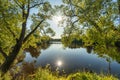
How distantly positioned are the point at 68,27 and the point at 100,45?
4.52 meters

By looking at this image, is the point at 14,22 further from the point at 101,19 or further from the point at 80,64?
the point at 80,64

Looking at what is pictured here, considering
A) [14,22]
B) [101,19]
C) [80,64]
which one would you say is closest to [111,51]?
[101,19]

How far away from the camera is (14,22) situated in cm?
1942

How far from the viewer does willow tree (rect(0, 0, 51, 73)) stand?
61.4 ft

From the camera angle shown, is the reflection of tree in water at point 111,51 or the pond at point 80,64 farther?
the pond at point 80,64

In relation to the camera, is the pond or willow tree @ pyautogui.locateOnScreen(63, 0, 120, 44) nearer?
willow tree @ pyautogui.locateOnScreen(63, 0, 120, 44)

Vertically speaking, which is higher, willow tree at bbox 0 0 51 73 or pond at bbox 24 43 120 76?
willow tree at bbox 0 0 51 73

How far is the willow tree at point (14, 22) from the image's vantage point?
18.7 metres

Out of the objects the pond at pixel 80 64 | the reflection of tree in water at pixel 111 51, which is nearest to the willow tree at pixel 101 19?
the reflection of tree in water at pixel 111 51

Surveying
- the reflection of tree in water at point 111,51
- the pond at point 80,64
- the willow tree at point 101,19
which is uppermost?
the willow tree at point 101,19

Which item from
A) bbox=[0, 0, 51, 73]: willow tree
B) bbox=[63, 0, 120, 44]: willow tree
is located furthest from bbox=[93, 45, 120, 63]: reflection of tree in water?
bbox=[0, 0, 51, 73]: willow tree

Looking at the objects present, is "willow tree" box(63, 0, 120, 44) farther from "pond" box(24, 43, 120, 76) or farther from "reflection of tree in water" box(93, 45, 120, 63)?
"pond" box(24, 43, 120, 76)

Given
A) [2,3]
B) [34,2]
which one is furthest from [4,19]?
[34,2]

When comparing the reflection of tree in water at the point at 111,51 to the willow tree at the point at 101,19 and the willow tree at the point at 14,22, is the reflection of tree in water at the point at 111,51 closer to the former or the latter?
the willow tree at the point at 101,19
